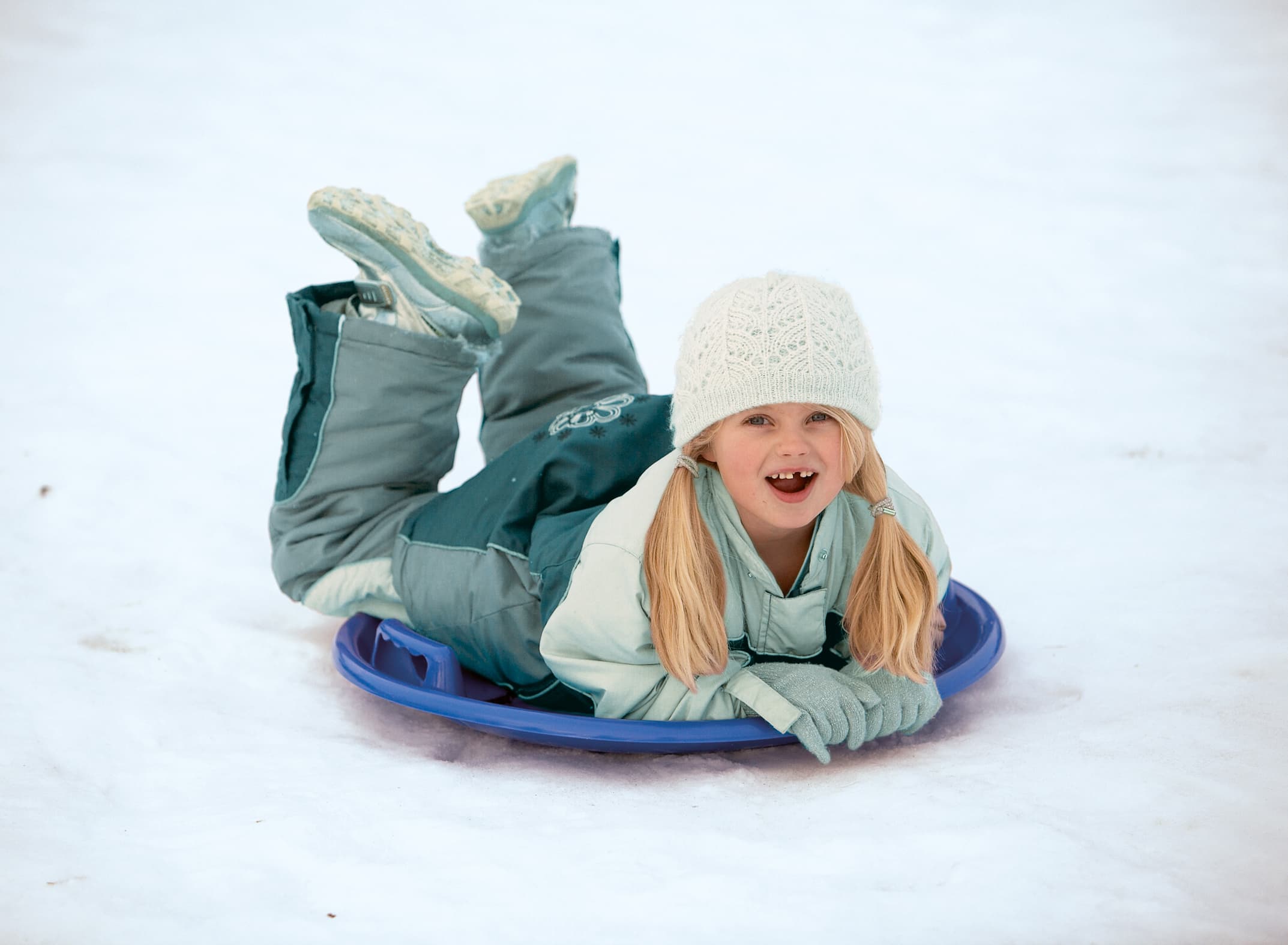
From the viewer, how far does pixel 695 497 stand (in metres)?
1.51

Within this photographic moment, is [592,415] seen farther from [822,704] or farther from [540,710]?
[822,704]

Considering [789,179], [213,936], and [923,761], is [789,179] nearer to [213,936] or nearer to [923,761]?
[923,761]

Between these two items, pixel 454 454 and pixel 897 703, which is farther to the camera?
pixel 454 454

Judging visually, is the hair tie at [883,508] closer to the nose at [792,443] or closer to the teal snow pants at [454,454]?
the nose at [792,443]

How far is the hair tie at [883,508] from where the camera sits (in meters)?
1.53

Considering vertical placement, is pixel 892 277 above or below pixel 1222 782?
above

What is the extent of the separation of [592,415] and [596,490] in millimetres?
127

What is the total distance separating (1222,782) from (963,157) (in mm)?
3737

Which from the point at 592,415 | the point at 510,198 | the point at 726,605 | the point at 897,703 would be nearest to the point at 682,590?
the point at 726,605

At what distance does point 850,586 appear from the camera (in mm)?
1598

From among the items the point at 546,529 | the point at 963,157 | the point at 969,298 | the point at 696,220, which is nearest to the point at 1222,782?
the point at 546,529

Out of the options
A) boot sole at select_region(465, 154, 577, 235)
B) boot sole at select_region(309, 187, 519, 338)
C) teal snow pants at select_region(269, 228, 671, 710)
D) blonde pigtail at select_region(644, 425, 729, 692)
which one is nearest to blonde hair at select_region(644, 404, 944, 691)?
blonde pigtail at select_region(644, 425, 729, 692)

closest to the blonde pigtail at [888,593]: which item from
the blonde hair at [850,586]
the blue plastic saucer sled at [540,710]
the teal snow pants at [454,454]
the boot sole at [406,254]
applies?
the blonde hair at [850,586]

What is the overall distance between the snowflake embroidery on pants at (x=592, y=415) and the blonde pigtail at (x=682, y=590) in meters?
0.30
